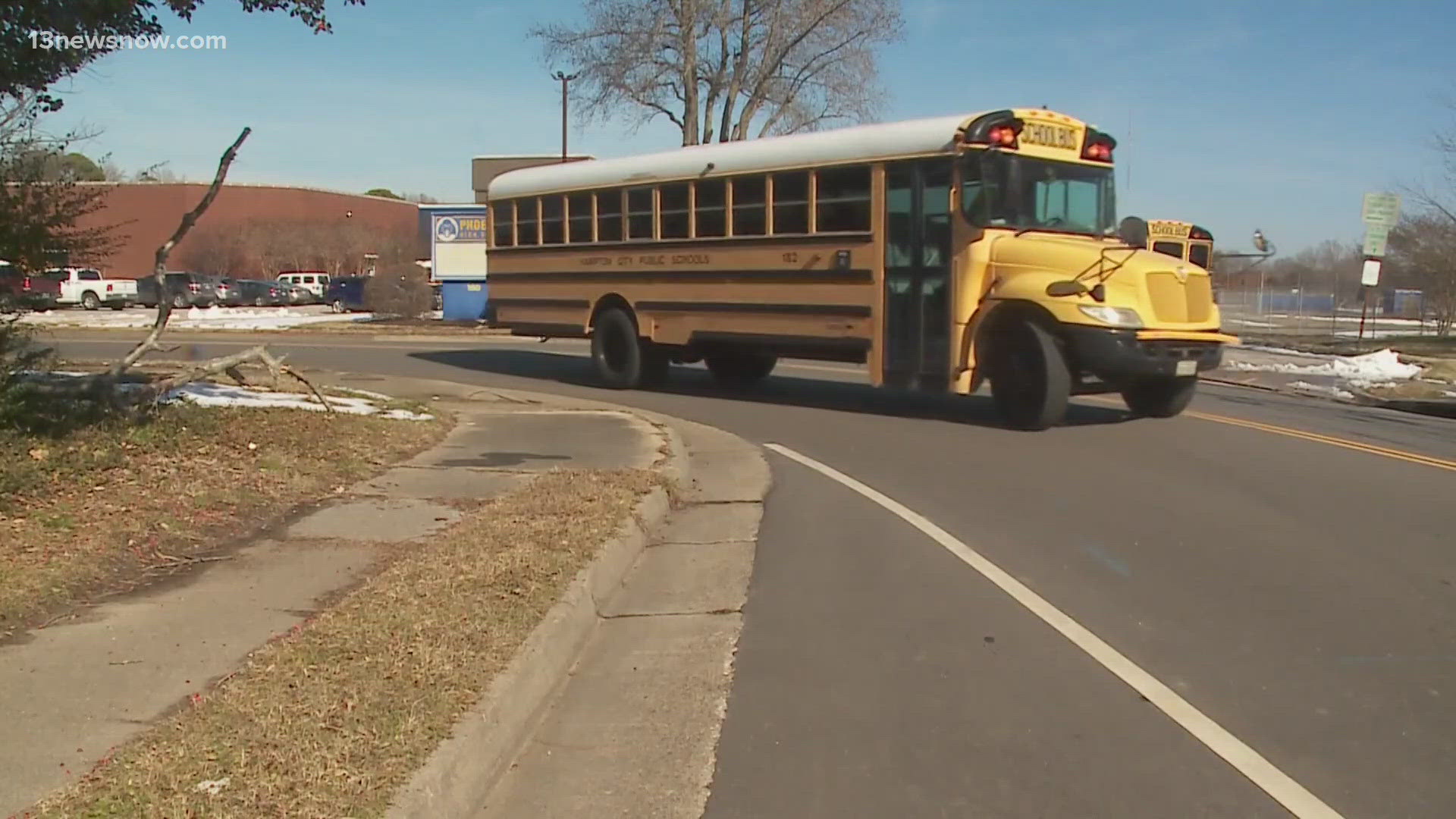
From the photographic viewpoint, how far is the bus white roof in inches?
533

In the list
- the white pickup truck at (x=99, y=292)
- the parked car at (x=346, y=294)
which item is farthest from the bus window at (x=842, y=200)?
the white pickup truck at (x=99, y=292)

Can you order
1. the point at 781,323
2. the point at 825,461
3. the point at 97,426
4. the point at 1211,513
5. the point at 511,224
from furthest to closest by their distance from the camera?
the point at 511,224 → the point at 781,323 → the point at 825,461 → the point at 97,426 → the point at 1211,513

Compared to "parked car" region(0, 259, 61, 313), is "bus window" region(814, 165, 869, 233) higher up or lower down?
higher up

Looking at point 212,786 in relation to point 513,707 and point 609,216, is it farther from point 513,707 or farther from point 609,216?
point 609,216

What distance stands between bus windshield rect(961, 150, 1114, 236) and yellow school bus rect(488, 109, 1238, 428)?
0.06ft

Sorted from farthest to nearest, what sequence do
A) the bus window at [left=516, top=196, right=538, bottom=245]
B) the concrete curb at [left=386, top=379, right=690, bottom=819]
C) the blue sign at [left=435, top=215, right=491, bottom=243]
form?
the blue sign at [left=435, top=215, right=491, bottom=243] → the bus window at [left=516, top=196, right=538, bottom=245] → the concrete curb at [left=386, top=379, right=690, bottom=819]

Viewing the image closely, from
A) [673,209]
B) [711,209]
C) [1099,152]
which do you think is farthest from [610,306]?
[1099,152]

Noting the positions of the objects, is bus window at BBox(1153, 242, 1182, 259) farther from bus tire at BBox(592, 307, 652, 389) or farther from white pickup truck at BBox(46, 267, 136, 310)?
white pickup truck at BBox(46, 267, 136, 310)

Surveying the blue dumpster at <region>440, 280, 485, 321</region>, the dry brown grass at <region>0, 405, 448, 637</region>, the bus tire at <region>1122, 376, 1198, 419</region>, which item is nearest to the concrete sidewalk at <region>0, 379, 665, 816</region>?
the dry brown grass at <region>0, 405, 448, 637</region>

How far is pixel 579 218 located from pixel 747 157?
11.2 feet

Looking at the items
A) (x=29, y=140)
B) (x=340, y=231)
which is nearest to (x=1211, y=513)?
(x=29, y=140)

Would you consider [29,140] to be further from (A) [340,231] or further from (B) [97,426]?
(A) [340,231]

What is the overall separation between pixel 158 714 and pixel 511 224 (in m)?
15.0

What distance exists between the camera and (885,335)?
13961 millimetres
